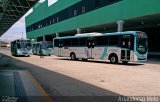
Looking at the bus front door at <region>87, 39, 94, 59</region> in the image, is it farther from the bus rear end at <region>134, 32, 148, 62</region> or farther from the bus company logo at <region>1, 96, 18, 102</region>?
the bus company logo at <region>1, 96, 18, 102</region>

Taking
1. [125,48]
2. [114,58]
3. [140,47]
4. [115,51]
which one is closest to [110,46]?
[115,51]

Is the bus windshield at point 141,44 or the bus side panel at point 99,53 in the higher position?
the bus windshield at point 141,44

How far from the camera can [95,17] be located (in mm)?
33750

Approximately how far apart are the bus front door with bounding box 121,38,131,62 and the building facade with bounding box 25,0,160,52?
18.7 ft

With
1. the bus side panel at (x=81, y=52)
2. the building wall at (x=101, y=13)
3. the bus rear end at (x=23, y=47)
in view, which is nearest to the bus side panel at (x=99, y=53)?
the bus side panel at (x=81, y=52)

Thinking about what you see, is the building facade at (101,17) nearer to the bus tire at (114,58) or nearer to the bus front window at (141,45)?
the bus front window at (141,45)

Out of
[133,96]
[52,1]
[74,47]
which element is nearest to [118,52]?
[74,47]

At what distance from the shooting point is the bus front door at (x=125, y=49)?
1903 centimetres

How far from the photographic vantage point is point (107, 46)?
69.1 feet

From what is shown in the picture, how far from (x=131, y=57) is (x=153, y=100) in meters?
12.1

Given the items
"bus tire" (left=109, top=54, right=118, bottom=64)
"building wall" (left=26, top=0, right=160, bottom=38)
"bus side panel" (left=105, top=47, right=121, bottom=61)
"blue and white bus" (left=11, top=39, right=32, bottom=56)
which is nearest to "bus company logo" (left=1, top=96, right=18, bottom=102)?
"bus side panel" (left=105, top=47, right=121, bottom=61)

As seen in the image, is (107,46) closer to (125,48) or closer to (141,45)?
(125,48)

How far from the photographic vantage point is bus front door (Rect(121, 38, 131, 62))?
1903 cm

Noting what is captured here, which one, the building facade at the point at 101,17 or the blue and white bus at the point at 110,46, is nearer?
the blue and white bus at the point at 110,46
